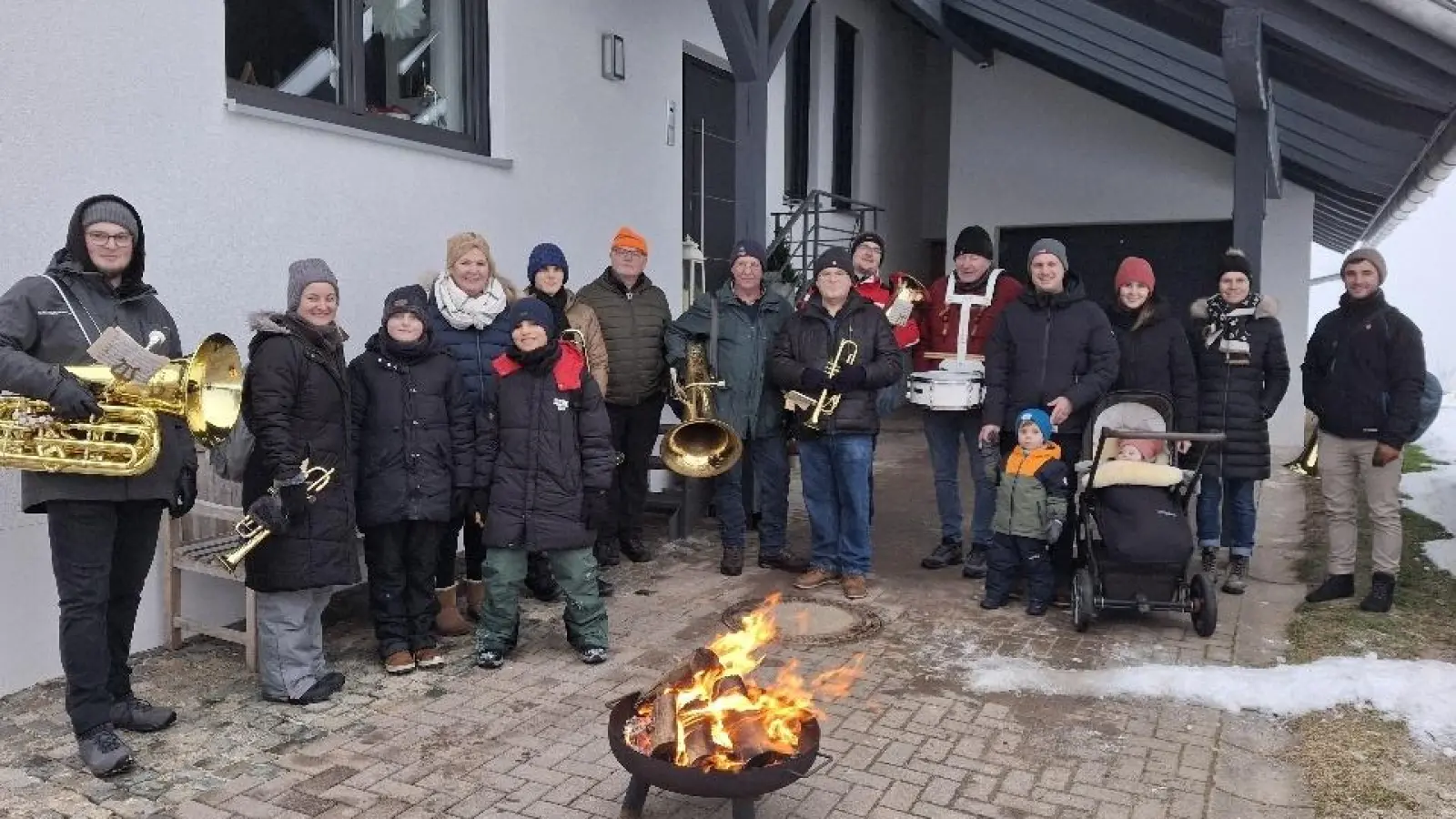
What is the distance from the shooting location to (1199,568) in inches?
235

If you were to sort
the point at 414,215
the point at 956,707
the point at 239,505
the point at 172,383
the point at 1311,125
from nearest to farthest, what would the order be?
the point at 172,383 → the point at 956,707 → the point at 239,505 → the point at 414,215 → the point at 1311,125

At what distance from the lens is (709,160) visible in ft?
29.7

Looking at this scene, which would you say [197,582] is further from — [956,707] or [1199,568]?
[1199,568]

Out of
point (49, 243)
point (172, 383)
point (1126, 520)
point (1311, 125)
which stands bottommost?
point (1126, 520)

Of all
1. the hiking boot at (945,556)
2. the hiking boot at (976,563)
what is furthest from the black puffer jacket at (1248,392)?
the hiking boot at (945,556)

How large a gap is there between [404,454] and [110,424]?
1196 millimetres

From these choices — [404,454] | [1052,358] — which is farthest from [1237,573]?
[404,454]

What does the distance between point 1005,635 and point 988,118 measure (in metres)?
8.54

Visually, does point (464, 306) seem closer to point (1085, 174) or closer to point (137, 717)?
point (137, 717)

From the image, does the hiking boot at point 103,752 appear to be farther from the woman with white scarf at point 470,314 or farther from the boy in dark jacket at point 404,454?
the woman with white scarf at point 470,314

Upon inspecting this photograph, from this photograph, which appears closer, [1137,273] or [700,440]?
[1137,273]

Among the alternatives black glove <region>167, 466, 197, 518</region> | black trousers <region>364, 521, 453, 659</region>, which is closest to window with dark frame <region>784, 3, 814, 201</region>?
black trousers <region>364, 521, 453, 659</region>

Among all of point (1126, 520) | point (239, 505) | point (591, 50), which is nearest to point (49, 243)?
point (239, 505)

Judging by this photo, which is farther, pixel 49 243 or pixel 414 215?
pixel 414 215
